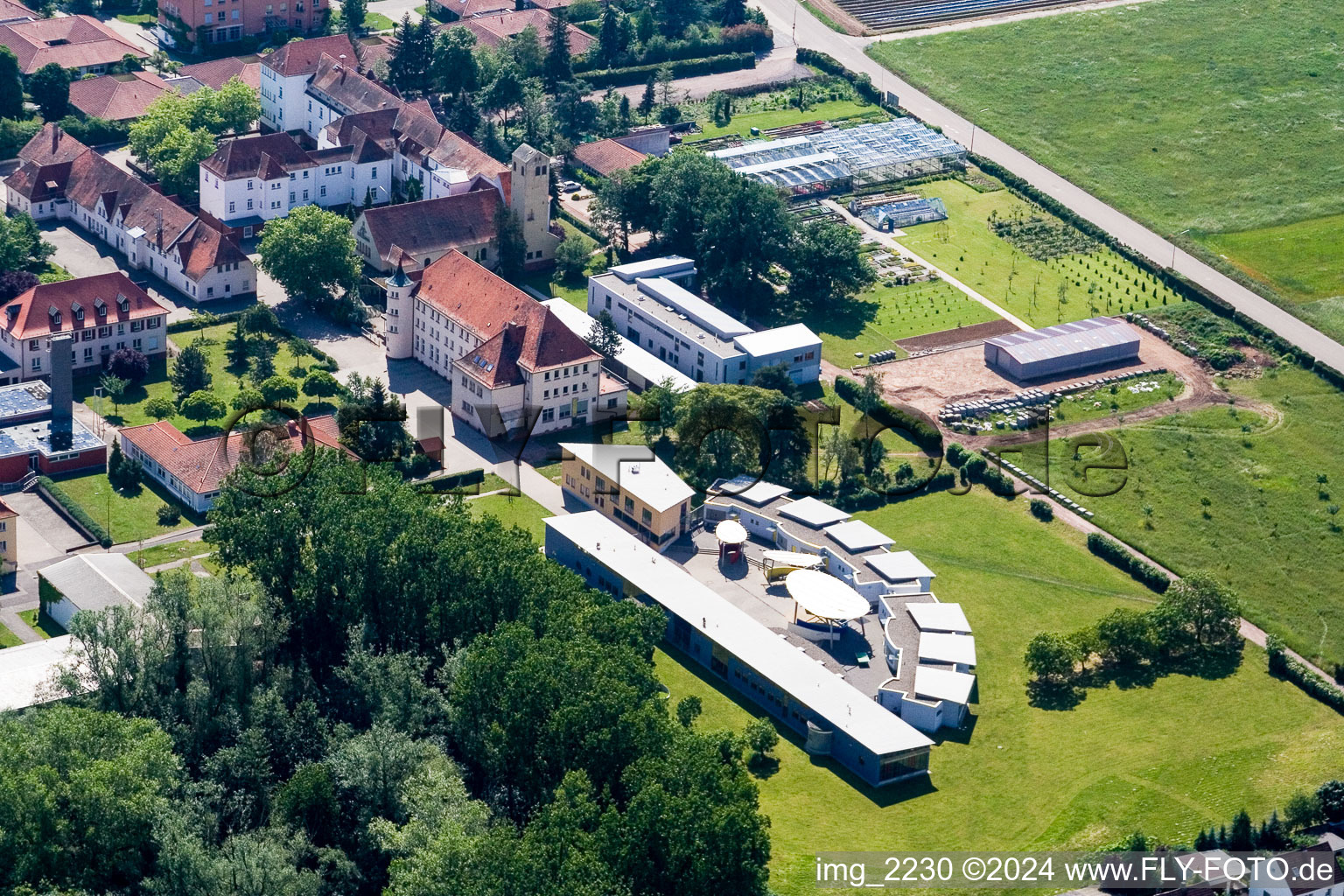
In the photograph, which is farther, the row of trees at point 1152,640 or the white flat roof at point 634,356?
the white flat roof at point 634,356

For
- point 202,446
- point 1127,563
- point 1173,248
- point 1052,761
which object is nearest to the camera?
point 1052,761

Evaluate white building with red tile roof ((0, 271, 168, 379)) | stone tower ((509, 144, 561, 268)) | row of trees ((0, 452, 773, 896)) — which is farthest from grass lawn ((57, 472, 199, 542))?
stone tower ((509, 144, 561, 268))

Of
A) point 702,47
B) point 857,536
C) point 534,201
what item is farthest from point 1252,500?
point 702,47

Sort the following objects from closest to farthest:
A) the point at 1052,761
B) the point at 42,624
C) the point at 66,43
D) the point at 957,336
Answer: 1. the point at 1052,761
2. the point at 42,624
3. the point at 957,336
4. the point at 66,43

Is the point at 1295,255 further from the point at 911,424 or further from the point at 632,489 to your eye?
the point at 632,489

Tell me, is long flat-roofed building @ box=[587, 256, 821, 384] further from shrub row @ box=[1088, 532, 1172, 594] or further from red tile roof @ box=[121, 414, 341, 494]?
red tile roof @ box=[121, 414, 341, 494]

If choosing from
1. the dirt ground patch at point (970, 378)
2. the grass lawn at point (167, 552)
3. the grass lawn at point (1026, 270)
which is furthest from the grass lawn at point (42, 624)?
the grass lawn at point (1026, 270)

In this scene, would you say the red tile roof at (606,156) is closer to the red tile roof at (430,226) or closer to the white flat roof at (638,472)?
the red tile roof at (430,226)
